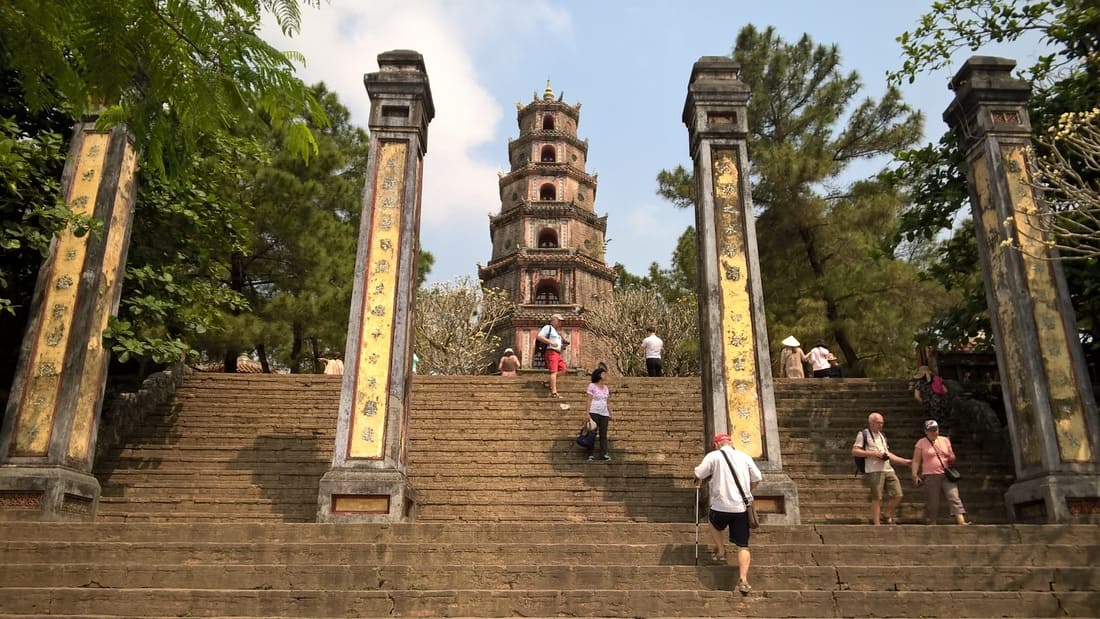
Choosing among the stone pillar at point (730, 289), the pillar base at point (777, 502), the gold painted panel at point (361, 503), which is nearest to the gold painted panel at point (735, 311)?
the stone pillar at point (730, 289)

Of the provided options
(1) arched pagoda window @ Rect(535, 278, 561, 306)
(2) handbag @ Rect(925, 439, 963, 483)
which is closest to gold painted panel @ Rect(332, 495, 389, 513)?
(2) handbag @ Rect(925, 439, 963, 483)

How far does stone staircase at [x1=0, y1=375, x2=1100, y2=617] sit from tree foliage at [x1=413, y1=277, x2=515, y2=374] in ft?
58.0

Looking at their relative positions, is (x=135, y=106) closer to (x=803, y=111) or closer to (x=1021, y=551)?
(x=1021, y=551)

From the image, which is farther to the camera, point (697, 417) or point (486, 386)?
point (486, 386)

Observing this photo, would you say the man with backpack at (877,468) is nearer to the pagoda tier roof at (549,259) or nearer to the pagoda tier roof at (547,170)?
the pagoda tier roof at (549,259)

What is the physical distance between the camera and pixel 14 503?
7176 millimetres

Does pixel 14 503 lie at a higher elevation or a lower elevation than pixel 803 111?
lower

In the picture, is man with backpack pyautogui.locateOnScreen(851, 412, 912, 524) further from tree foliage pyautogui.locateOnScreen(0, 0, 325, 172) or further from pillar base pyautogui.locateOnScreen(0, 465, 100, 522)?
pillar base pyautogui.locateOnScreen(0, 465, 100, 522)

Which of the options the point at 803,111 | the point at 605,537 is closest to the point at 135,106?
the point at 605,537

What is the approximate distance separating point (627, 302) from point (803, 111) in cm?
1177

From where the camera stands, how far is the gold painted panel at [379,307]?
308 inches

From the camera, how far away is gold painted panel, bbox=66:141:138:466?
7.73 meters

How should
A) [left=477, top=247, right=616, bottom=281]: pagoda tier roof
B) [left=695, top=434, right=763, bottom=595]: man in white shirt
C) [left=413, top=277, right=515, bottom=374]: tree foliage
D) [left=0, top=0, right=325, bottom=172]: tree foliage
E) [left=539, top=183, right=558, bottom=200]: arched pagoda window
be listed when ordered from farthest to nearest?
[left=539, top=183, right=558, bottom=200]: arched pagoda window
[left=477, top=247, right=616, bottom=281]: pagoda tier roof
[left=413, top=277, right=515, bottom=374]: tree foliage
[left=695, top=434, right=763, bottom=595]: man in white shirt
[left=0, top=0, right=325, bottom=172]: tree foliage

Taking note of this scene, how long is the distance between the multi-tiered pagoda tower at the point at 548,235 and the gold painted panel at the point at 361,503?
71.2 ft
